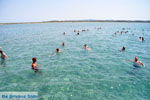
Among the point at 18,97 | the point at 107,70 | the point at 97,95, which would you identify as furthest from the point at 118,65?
the point at 18,97

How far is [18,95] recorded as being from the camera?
752 cm

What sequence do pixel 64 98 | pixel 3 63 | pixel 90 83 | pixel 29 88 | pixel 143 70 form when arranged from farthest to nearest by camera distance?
pixel 3 63 → pixel 143 70 → pixel 90 83 → pixel 29 88 → pixel 64 98

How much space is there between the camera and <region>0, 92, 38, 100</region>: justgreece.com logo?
7.25 meters

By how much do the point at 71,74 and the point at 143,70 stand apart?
6397mm

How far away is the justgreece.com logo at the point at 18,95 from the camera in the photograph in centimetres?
725

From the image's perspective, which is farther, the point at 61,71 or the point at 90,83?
the point at 61,71

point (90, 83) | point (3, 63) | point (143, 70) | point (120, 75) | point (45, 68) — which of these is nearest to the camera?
point (90, 83)

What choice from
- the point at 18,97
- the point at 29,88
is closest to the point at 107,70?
the point at 29,88

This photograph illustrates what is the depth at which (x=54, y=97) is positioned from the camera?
7277mm

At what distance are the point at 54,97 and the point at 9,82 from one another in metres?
4.10

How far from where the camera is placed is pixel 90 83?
8625 mm

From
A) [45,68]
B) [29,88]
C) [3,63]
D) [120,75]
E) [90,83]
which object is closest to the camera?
[29,88]

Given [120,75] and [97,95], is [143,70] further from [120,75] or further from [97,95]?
[97,95]

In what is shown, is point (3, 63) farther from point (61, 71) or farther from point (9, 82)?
point (61, 71)
